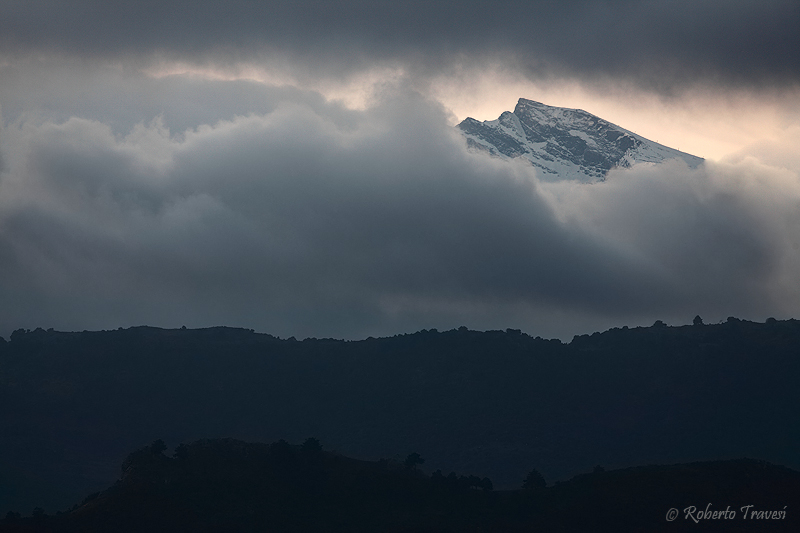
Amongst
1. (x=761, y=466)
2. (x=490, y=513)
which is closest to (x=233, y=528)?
(x=490, y=513)

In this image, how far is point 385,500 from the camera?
15088 cm

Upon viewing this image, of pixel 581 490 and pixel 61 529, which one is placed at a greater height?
pixel 581 490

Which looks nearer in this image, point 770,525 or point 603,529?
point 770,525

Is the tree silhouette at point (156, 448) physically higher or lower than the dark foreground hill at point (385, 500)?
higher

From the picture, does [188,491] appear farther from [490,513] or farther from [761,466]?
[761,466]

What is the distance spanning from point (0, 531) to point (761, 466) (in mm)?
126134

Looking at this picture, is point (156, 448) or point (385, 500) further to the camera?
point (156, 448)

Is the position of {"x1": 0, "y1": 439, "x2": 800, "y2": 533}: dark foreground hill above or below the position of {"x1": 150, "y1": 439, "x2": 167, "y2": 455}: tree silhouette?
below

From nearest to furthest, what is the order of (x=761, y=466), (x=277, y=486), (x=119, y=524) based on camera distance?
(x=119, y=524) < (x=761, y=466) < (x=277, y=486)

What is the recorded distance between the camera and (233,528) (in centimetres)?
13600

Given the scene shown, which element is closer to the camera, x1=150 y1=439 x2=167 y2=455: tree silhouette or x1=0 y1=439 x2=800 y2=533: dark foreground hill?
x1=0 y1=439 x2=800 y2=533: dark foreground hill

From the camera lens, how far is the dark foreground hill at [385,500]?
13288 centimetres

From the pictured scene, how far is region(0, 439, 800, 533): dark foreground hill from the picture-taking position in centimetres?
13288

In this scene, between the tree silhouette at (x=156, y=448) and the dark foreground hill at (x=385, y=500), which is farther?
the tree silhouette at (x=156, y=448)
